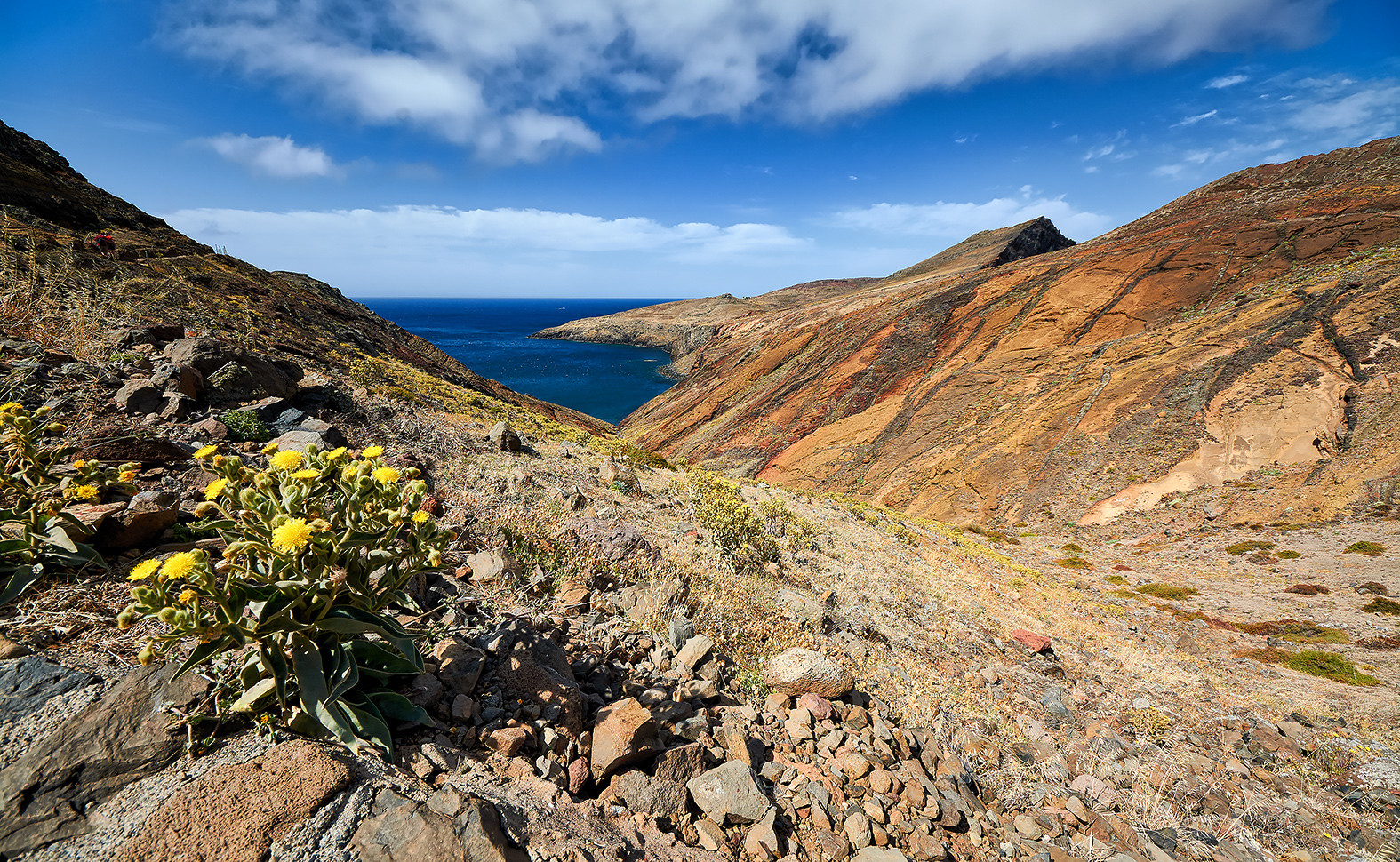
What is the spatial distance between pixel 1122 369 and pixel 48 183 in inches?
1614

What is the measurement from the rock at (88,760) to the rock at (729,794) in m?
2.39

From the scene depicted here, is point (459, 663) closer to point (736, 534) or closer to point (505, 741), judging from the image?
point (505, 741)

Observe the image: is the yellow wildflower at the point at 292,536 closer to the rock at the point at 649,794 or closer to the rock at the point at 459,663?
the rock at the point at 459,663

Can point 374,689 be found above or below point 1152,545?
above

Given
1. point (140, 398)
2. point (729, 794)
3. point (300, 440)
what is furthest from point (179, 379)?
point (729, 794)

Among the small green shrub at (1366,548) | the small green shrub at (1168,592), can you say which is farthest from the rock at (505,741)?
the small green shrub at (1366,548)

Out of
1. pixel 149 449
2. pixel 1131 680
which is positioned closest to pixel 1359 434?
pixel 1131 680

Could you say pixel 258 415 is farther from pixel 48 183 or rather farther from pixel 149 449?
pixel 48 183

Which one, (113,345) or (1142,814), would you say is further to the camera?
(113,345)

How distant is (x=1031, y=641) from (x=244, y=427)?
409 inches

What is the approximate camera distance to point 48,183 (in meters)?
16.9

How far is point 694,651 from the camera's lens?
4.02 m

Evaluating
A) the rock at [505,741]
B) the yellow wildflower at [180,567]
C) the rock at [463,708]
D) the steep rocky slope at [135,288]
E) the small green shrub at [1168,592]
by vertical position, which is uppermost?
the steep rocky slope at [135,288]

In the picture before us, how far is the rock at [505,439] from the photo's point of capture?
855 cm
